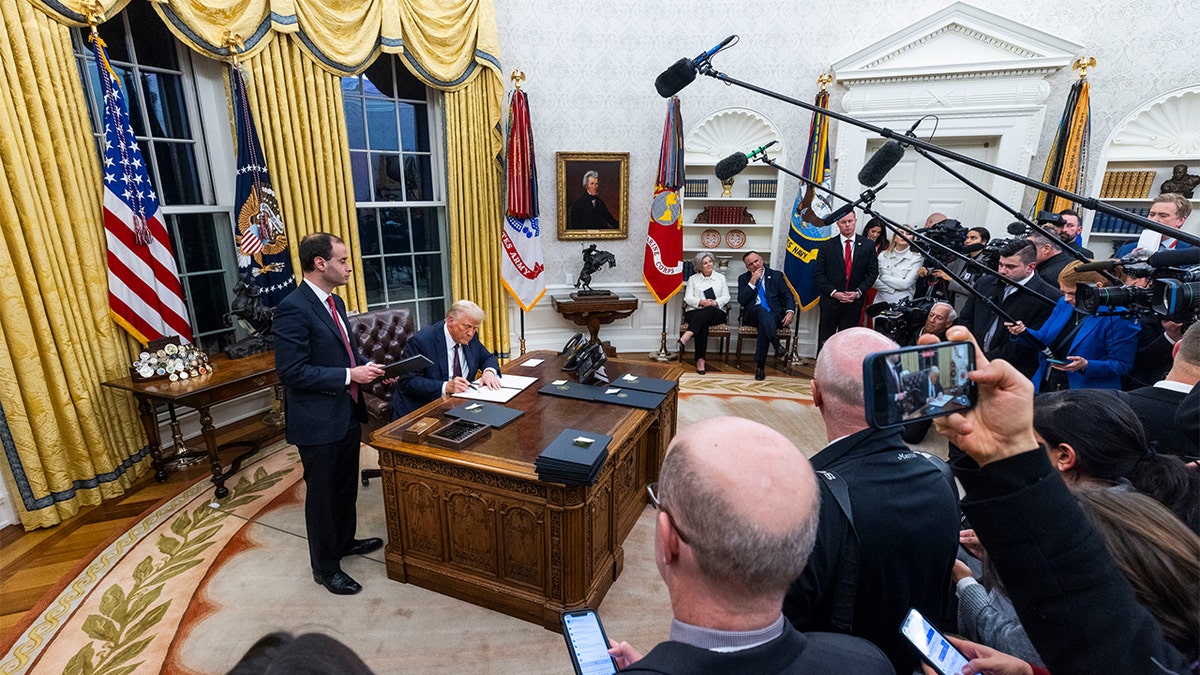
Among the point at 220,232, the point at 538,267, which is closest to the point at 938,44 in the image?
the point at 538,267

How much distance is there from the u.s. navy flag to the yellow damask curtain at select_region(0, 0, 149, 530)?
599 centimetres

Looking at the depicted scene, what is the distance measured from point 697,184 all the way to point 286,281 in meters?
4.51

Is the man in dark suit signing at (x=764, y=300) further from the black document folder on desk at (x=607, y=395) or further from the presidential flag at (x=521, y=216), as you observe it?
the black document folder on desk at (x=607, y=395)

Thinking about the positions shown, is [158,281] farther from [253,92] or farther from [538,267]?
[538,267]

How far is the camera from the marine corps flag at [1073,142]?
511 centimetres

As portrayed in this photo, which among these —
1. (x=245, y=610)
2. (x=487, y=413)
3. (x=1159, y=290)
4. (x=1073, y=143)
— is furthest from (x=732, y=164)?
(x=1073, y=143)

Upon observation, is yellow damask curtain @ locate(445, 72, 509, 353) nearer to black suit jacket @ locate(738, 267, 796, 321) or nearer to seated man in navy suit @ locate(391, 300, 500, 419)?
seated man in navy suit @ locate(391, 300, 500, 419)

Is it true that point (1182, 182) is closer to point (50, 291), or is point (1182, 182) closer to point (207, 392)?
point (207, 392)

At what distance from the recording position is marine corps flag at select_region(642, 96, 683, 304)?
5836 millimetres

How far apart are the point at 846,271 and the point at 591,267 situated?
270 centimetres

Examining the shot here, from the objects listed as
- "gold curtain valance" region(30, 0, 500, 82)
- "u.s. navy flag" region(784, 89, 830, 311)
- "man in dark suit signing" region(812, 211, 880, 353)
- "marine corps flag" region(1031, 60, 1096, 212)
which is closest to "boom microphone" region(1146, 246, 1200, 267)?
"man in dark suit signing" region(812, 211, 880, 353)

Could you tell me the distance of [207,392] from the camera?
3.31m

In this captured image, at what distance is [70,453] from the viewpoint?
321 cm

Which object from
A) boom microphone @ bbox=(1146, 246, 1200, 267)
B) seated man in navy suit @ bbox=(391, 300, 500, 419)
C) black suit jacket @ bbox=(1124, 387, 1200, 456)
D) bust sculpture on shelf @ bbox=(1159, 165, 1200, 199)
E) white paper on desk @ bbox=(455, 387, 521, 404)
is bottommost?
white paper on desk @ bbox=(455, 387, 521, 404)
